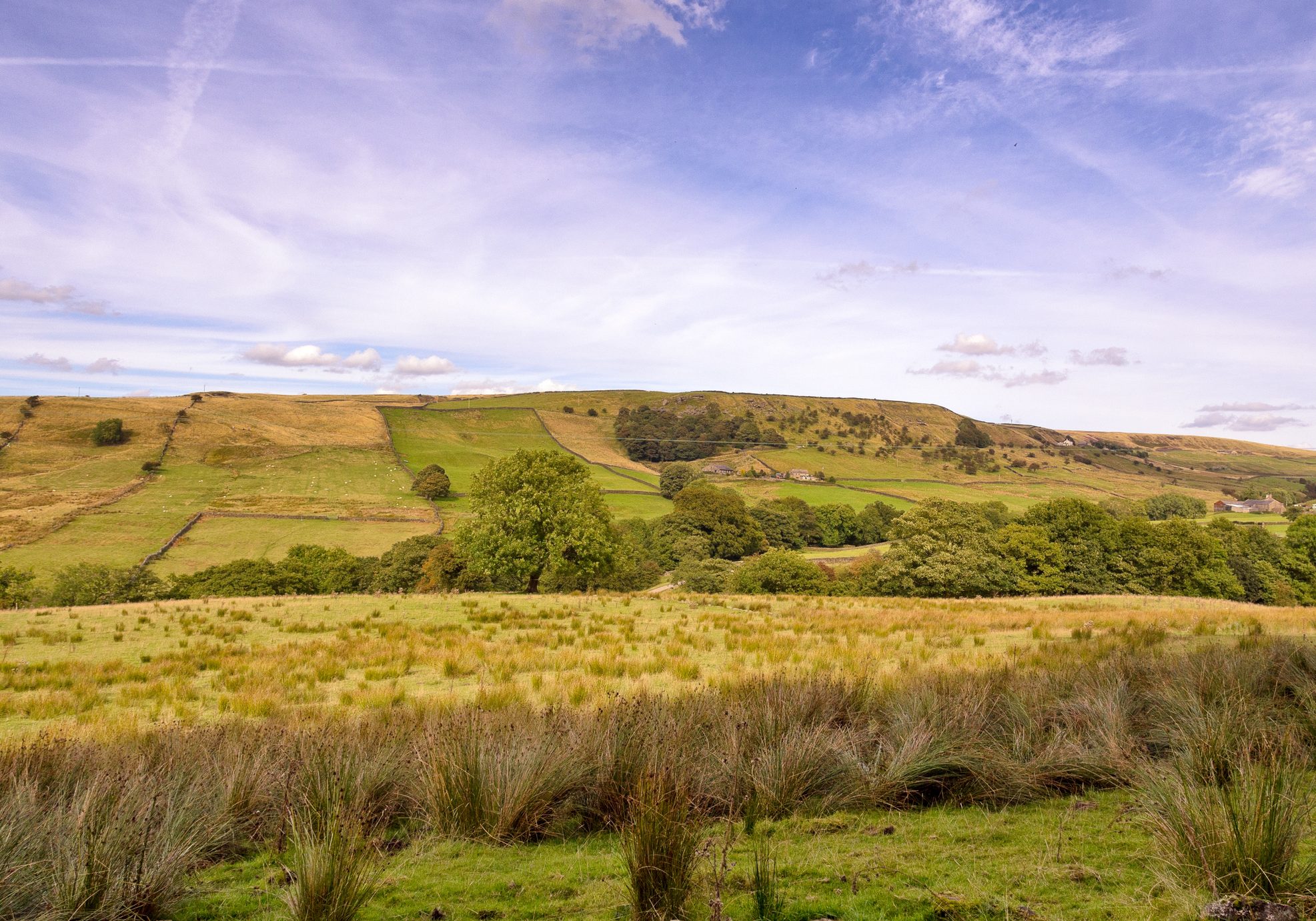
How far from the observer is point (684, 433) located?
517 feet

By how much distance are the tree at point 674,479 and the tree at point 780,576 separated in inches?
1829

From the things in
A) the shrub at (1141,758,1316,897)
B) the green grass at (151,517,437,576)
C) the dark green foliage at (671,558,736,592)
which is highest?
the shrub at (1141,758,1316,897)

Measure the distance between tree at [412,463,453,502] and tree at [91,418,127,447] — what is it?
43.0m

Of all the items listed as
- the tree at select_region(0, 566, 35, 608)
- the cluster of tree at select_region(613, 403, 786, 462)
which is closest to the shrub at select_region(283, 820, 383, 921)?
the tree at select_region(0, 566, 35, 608)

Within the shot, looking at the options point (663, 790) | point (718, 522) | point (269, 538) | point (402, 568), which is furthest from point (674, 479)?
point (663, 790)

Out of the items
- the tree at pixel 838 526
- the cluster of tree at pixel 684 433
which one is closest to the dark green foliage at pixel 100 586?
the tree at pixel 838 526

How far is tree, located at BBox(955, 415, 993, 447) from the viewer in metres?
166

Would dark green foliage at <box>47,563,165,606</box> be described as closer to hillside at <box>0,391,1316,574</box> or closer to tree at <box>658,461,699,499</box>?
hillside at <box>0,391,1316,574</box>

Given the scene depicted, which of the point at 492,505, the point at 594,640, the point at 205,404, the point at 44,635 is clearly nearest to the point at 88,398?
the point at 205,404

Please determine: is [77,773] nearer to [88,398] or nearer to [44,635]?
[44,635]

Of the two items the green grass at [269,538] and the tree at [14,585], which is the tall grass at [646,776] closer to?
the tree at [14,585]

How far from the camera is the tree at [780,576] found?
190 feet

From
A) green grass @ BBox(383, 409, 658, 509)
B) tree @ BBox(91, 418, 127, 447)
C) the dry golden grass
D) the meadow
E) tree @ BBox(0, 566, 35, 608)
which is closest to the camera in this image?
the meadow

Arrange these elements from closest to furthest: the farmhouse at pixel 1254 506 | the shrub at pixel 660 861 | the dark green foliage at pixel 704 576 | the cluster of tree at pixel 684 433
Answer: the shrub at pixel 660 861, the dark green foliage at pixel 704 576, the farmhouse at pixel 1254 506, the cluster of tree at pixel 684 433
